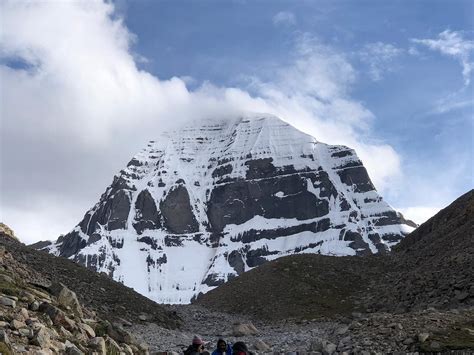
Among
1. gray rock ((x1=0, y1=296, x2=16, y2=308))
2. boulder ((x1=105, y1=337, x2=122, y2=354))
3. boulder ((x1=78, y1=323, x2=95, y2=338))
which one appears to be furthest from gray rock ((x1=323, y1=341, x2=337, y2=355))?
gray rock ((x1=0, y1=296, x2=16, y2=308))

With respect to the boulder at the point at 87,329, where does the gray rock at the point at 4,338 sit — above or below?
below

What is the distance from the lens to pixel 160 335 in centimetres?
3984

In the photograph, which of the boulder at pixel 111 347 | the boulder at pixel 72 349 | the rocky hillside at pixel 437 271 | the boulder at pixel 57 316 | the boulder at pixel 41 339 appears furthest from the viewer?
the rocky hillside at pixel 437 271

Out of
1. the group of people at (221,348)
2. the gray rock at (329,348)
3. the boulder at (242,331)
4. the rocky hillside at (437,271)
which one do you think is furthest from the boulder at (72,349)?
Answer: the rocky hillside at (437,271)

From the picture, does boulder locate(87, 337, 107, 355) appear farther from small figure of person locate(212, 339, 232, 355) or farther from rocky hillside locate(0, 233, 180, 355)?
small figure of person locate(212, 339, 232, 355)

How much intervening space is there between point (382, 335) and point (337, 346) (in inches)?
86.8

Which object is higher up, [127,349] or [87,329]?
[87,329]

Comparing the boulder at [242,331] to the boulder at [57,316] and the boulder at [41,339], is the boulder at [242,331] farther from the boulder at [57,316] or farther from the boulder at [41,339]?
the boulder at [41,339]

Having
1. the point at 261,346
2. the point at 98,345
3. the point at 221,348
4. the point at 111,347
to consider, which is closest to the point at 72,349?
the point at 98,345

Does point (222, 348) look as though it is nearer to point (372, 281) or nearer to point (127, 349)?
point (127, 349)

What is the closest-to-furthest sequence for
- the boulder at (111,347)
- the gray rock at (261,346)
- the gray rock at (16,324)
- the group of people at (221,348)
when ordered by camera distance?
1. the group of people at (221,348)
2. the gray rock at (16,324)
3. the boulder at (111,347)
4. the gray rock at (261,346)

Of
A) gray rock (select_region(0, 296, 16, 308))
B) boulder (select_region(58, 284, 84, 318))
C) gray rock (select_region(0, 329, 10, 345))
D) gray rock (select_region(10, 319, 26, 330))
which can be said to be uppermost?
boulder (select_region(58, 284, 84, 318))

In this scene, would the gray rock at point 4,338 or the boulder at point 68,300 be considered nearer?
the gray rock at point 4,338

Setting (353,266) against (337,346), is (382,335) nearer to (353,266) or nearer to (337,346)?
(337,346)
